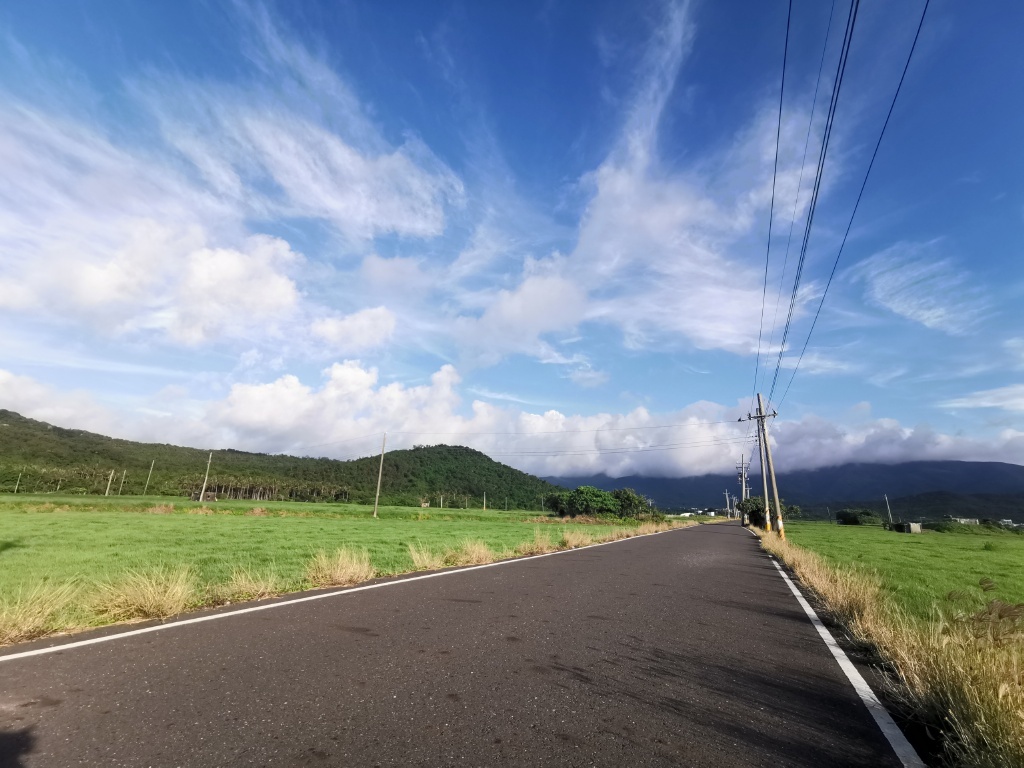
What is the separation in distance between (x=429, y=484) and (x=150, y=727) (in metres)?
155

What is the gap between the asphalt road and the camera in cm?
305

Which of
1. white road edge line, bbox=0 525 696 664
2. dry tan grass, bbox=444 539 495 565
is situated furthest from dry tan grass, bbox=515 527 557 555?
white road edge line, bbox=0 525 696 664

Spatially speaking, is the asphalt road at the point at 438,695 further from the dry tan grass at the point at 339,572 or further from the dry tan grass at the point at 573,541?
the dry tan grass at the point at 573,541

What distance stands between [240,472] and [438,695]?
14778 cm

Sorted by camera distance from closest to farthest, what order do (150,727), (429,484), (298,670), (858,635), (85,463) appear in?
(150,727) < (298,670) < (858,635) < (85,463) < (429,484)

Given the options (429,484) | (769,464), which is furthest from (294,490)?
(769,464)

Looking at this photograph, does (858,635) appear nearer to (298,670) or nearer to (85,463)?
(298,670)

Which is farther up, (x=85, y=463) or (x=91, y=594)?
(x=85, y=463)

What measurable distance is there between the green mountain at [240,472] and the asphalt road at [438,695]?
11785 centimetres

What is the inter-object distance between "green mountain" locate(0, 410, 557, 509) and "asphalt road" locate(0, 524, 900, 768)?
117855 millimetres

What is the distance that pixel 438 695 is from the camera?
3.95 metres

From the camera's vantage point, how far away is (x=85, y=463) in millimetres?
112125

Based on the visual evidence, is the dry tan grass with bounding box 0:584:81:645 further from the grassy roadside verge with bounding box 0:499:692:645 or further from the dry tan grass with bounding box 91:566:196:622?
the dry tan grass with bounding box 91:566:196:622

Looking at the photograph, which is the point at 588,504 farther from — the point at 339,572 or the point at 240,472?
the point at 339,572
